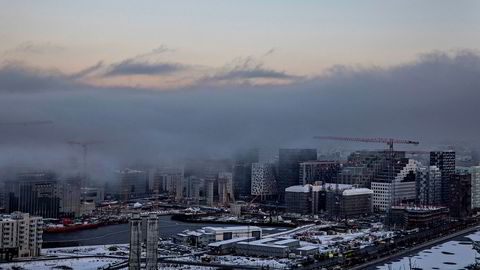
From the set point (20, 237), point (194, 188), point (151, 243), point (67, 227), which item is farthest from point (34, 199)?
point (151, 243)

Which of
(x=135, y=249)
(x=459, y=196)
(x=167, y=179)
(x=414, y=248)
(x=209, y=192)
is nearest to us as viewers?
(x=135, y=249)

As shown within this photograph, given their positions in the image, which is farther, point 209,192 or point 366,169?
point 209,192

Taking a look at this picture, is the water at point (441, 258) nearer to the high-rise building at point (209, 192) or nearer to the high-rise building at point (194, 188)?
the high-rise building at point (209, 192)

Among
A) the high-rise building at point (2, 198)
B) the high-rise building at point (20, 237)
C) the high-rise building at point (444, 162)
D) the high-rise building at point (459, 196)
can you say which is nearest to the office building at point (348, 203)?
the high-rise building at point (459, 196)

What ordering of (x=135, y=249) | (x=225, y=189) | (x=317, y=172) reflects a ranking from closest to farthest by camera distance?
1. (x=135, y=249)
2. (x=225, y=189)
3. (x=317, y=172)

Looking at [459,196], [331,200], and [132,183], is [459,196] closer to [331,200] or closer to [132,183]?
[331,200]

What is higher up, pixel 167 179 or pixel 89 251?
pixel 167 179

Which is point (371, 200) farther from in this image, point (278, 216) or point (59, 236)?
point (59, 236)

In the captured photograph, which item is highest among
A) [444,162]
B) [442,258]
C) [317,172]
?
[444,162]
